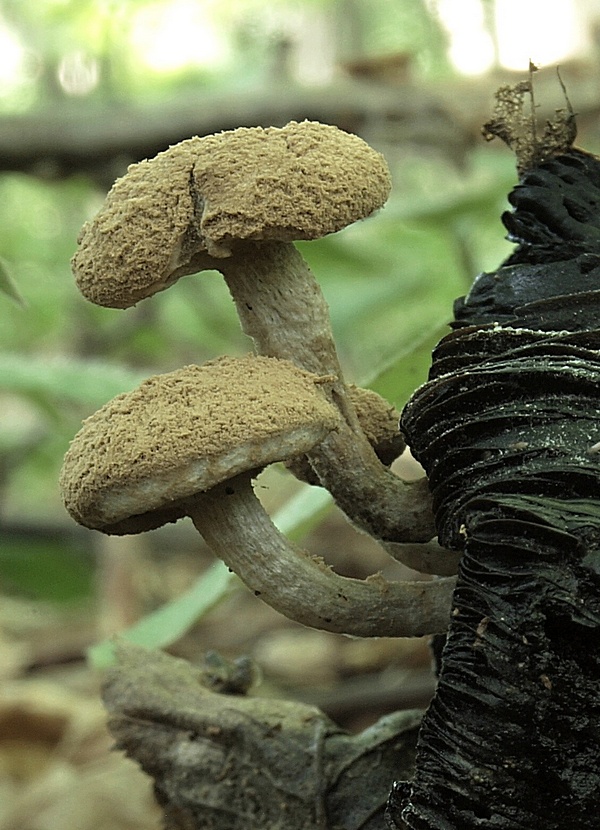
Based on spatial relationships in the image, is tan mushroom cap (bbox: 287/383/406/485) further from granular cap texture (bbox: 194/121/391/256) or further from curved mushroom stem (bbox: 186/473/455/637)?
granular cap texture (bbox: 194/121/391/256)

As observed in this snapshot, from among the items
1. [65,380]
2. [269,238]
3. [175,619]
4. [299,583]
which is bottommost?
[175,619]

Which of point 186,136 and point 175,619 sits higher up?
point 186,136

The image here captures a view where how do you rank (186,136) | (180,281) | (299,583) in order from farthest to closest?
1. (180,281)
2. (186,136)
3. (299,583)

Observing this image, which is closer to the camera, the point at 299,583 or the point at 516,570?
the point at 516,570

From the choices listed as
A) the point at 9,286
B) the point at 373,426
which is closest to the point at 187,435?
the point at 373,426

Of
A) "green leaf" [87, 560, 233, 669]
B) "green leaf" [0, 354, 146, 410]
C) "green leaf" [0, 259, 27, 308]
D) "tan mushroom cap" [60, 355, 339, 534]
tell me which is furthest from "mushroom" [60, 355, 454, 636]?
"green leaf" [0, 354, 146, 410]

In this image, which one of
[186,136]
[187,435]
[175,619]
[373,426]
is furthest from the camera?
[186,136]

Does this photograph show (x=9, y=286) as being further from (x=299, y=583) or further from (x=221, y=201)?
(x=299, y=583)
